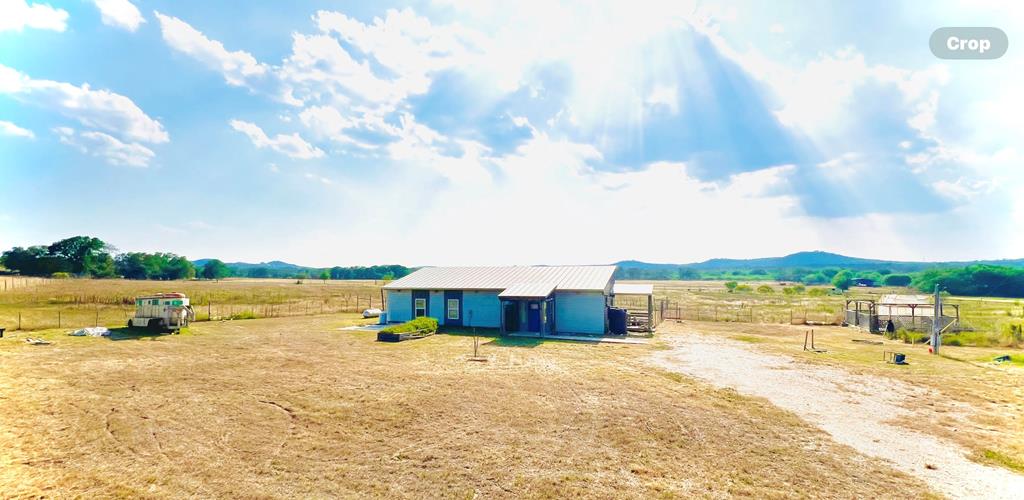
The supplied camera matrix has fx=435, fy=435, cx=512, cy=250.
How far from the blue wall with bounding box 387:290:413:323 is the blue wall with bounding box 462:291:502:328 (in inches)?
177

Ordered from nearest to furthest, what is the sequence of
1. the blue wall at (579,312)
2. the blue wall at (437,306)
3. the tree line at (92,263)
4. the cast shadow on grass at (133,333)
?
the cast shadow on grass at (133,333) < the blue wall at (579,312) < the blue wall at (437,306) < the tree line at (92,263)

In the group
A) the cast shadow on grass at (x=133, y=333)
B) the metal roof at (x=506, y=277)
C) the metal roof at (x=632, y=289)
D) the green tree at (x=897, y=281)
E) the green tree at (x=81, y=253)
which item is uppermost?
the green tree at (x=81, y=253)

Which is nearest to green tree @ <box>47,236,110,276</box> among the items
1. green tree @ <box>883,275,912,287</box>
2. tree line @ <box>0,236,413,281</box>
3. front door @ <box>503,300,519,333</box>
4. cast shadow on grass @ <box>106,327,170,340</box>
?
tree line @ <box>0,236,413,281</box>

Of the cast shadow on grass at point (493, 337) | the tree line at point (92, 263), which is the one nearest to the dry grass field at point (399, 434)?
the cast shadow on grass at point (493, 337)

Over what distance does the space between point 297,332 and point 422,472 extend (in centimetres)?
2293

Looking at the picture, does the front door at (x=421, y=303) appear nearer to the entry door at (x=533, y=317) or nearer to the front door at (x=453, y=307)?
the front door at (x=453, y=307)

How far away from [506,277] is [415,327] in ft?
30.0

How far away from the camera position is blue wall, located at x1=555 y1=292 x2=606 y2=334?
28359 mm

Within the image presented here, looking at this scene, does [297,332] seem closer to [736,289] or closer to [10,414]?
[10,414]

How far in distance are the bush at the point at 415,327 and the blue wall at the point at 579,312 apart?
8.20 meters

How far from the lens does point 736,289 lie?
95.8 meters

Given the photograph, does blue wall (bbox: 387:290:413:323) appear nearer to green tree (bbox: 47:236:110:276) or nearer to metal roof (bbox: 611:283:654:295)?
metal roof (bbox: 611:283:654:295)

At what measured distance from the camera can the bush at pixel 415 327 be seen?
82.9ft

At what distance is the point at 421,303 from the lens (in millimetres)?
33000
